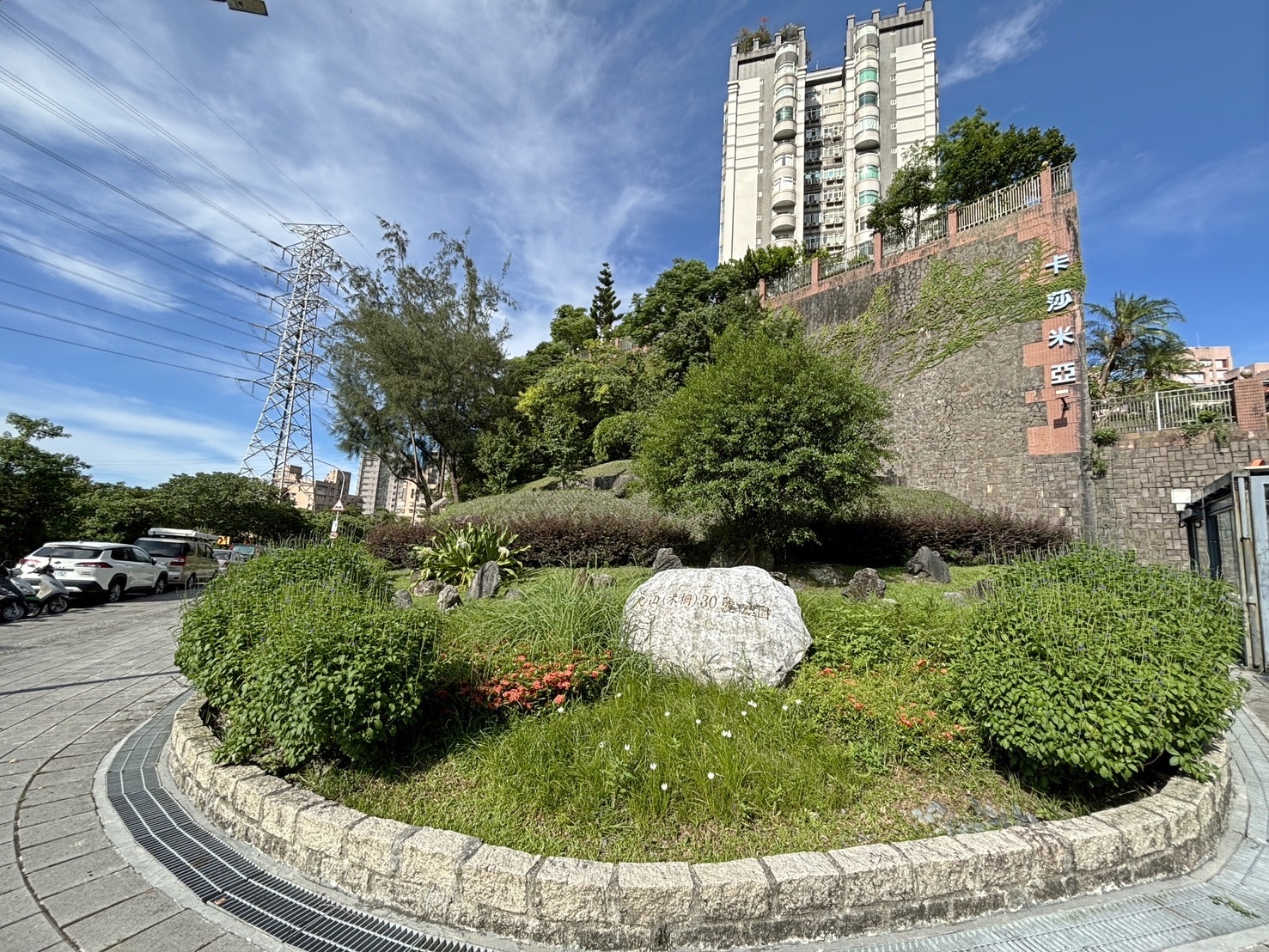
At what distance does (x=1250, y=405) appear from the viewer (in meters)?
12.8

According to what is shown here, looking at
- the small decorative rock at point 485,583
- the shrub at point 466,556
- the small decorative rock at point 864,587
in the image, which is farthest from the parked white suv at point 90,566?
the small decorative rock at point 864,587

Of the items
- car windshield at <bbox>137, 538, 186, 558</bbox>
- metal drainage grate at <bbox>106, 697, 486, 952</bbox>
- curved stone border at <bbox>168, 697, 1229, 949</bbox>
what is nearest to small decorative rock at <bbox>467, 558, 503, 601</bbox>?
metal drainage grate at <bbox>106, 697, 486, 952</bbox>

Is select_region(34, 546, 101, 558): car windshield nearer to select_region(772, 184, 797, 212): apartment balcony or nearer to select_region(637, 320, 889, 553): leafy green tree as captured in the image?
select_region(637, 320, 889, 553): leafy green tree

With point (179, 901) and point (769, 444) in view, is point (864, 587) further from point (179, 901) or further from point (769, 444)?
point (179, 901)

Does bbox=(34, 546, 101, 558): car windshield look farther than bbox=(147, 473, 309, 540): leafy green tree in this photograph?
No

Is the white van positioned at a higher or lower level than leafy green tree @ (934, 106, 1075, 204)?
lower

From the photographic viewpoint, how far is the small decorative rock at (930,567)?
9.80 meters

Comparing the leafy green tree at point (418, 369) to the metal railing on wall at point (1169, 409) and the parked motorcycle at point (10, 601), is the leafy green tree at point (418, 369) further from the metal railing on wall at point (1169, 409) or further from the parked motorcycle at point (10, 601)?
the metal railing on wall at point (1169, 409)

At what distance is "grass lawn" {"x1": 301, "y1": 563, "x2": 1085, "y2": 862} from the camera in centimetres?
265

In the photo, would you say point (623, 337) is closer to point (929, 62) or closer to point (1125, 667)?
point (1125, 667)

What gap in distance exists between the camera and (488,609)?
17.2 ft

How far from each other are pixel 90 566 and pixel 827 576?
14363mm

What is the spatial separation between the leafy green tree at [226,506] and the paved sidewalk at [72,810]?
14.3 metres

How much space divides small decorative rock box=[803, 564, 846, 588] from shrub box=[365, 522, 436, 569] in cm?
762
